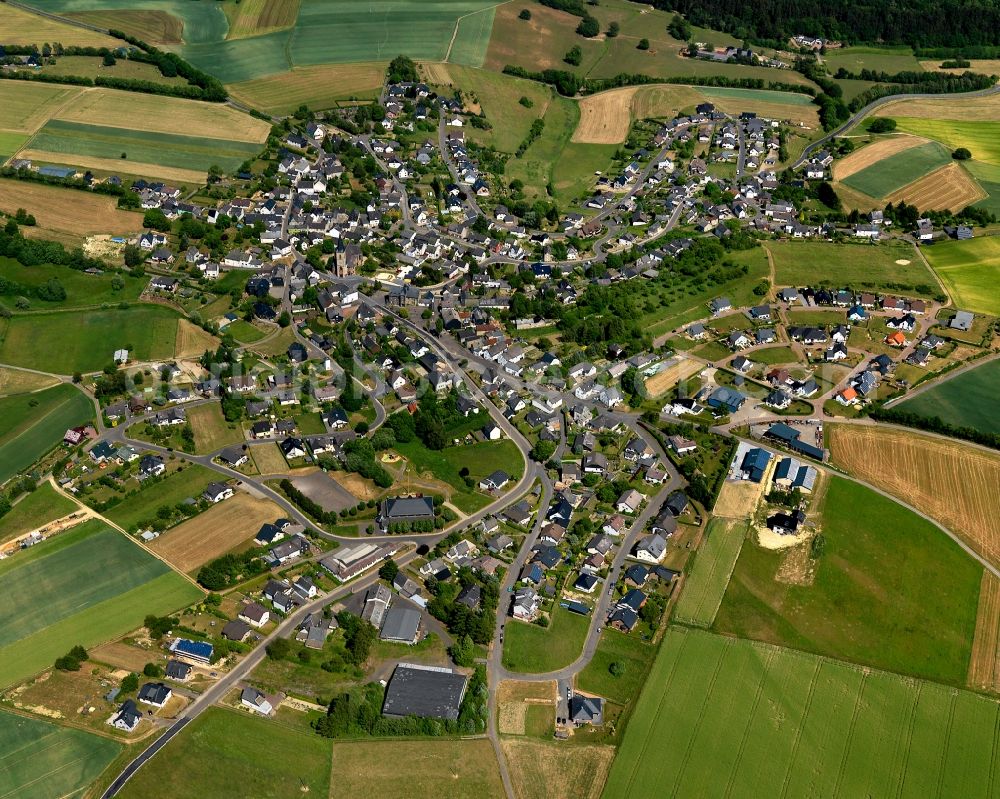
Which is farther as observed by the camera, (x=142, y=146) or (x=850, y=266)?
(x=142, y=146)

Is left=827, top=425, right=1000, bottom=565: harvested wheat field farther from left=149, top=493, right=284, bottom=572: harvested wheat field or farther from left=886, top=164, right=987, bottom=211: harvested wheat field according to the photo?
left=886, top=164, right=987, bottom=211: harvested wheat field

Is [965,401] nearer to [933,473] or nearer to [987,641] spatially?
[933,473]

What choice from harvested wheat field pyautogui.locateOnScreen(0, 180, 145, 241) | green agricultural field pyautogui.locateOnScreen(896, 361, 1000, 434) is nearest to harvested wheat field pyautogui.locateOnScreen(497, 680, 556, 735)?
green agricultural field pyautogui.locateOnScreen(896, 361, 1000, 434)

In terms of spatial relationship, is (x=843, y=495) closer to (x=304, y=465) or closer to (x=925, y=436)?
(x=925, y=436)

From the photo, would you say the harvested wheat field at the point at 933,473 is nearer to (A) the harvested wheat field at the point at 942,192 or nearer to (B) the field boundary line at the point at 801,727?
(B) the field boundary line at the point at 801,727

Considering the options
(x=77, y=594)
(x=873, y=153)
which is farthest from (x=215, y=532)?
(x=873, y=153)
